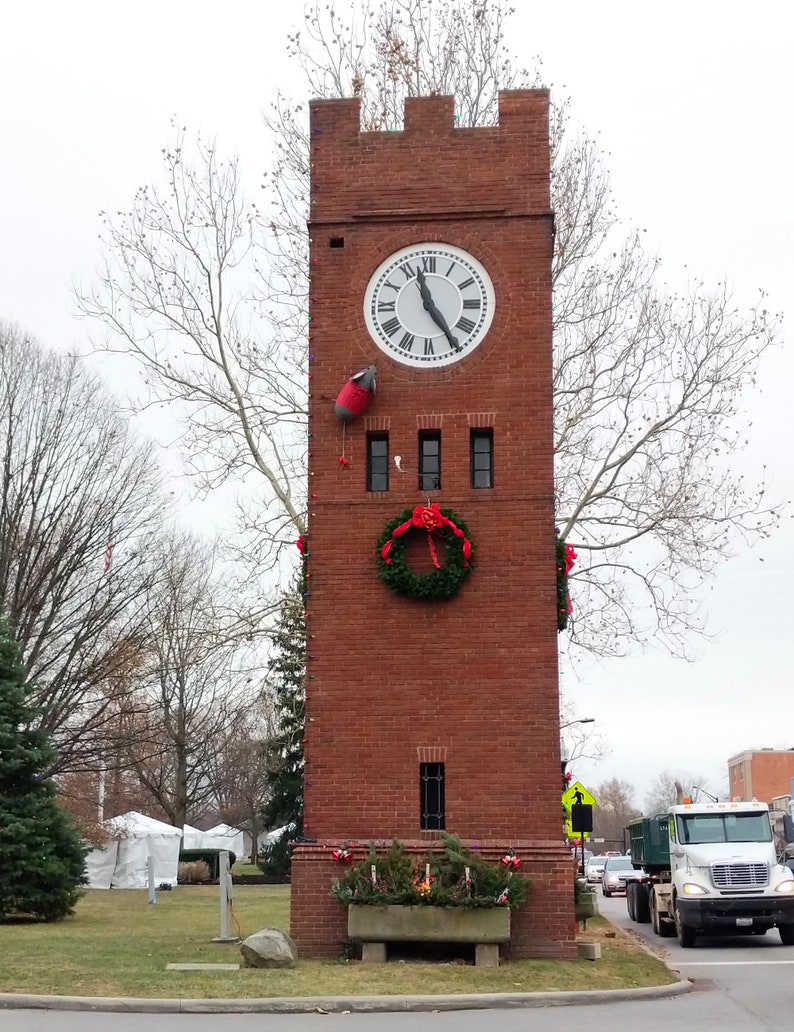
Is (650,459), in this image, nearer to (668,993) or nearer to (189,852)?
(668,993)

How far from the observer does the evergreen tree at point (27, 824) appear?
76.7 ft

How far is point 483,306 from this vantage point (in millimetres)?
17969

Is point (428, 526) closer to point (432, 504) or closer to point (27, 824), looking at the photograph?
point (432, 504)

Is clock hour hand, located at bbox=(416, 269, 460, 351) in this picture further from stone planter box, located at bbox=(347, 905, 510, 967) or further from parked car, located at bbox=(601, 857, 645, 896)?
parked car, located at bbox=(601, 857, 645, 896)

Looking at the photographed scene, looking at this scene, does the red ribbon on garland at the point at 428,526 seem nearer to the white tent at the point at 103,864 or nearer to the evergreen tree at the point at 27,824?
the evergreen tree at the point at 27,824

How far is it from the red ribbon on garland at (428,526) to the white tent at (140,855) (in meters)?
28.8

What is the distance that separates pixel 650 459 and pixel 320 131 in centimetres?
1069

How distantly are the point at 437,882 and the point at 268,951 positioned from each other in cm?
218

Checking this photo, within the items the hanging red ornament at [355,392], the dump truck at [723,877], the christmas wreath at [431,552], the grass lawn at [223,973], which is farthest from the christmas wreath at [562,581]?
A: the dump truck at [723,877]

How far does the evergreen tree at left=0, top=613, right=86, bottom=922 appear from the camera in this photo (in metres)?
23.4

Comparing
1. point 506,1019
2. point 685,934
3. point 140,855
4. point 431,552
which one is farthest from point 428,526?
point 140,855

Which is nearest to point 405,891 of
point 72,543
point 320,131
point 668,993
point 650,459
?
point 668,993

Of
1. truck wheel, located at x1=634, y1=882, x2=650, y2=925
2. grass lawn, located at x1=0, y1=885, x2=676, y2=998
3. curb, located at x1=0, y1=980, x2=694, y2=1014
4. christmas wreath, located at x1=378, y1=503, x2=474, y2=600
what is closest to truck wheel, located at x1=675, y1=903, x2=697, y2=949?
grass lawn, located at x1=0, y1=885, x2=676, y2=998

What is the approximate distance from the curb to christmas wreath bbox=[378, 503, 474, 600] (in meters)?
5.22
